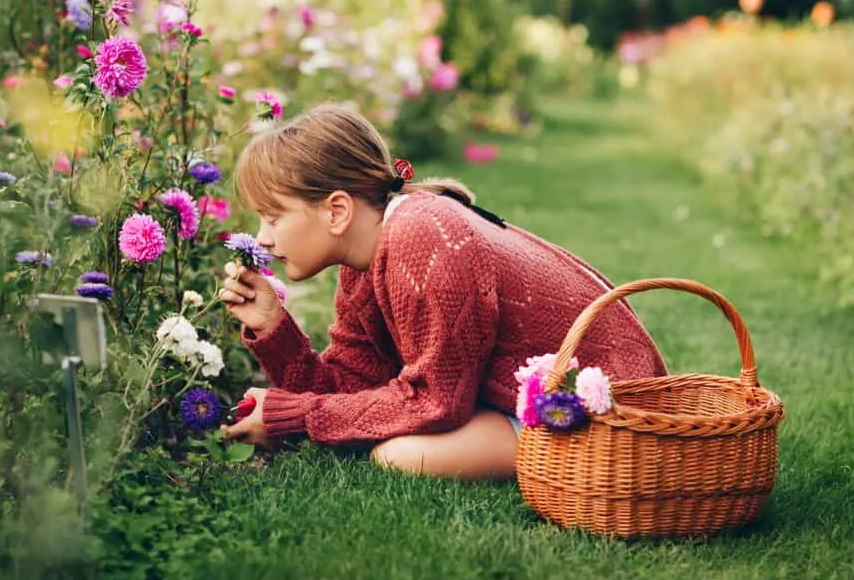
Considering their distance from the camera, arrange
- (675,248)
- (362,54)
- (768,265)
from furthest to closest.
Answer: (362,54) → (675,248) → (768,265)

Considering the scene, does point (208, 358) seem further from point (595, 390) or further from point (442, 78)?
point (442, 78)

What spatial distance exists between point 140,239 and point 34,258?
9.1 inches

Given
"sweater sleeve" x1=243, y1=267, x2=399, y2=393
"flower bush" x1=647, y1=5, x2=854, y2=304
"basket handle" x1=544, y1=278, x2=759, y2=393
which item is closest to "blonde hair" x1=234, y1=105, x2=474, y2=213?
"sweater sleeve" x1=243, y1=267, x2=399, y2=393

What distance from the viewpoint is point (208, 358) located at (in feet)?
7.86

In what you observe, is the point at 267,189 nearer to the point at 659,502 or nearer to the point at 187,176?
the point at 187,176

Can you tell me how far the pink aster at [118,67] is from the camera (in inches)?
94.1

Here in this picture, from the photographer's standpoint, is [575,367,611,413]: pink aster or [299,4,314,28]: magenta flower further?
[299,4,314,28]: magenta flower

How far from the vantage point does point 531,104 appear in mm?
12398

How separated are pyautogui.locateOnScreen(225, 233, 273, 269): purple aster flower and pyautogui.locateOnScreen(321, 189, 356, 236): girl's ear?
0.16m

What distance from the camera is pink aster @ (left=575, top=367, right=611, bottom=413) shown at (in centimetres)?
228

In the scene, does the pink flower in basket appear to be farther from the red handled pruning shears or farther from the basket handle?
the red handled pruning shears

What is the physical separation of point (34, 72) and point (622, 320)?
1.94 m

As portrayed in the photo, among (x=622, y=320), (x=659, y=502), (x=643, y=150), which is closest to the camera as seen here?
(x=659, y=502)

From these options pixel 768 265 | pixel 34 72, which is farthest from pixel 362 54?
pixel 34 72
